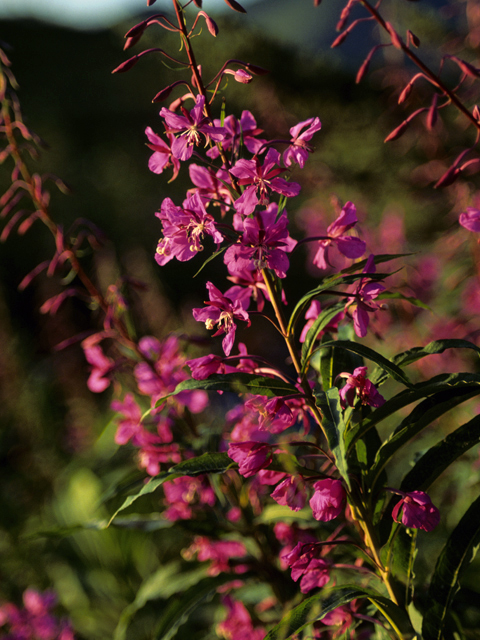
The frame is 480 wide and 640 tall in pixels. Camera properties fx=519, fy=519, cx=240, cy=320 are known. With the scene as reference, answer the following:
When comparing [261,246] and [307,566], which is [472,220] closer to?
[261,246]

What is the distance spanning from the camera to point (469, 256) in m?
2.32

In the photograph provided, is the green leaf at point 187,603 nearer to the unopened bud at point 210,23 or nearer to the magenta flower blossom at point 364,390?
the magenta flower blossom at point 364,390

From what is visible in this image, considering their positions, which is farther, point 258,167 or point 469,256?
point 469,256

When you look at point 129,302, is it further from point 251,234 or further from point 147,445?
point 251,234

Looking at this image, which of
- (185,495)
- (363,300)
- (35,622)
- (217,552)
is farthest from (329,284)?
(35,622)

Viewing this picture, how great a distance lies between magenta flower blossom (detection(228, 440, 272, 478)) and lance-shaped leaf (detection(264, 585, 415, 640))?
0.82 ft

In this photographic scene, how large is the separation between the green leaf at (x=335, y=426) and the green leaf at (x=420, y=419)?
0.16 meters

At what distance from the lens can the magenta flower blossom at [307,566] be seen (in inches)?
38.5

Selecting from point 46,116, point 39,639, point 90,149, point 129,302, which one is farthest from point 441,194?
point 46,116

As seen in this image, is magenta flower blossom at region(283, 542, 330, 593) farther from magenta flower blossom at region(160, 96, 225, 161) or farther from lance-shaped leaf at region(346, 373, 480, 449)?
magenta flower blossom at region(160, 96, 225, 161)

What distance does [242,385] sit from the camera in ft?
3.14

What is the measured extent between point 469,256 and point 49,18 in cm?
2065

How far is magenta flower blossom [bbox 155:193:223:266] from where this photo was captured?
38.3 inches

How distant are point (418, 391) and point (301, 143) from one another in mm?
523
